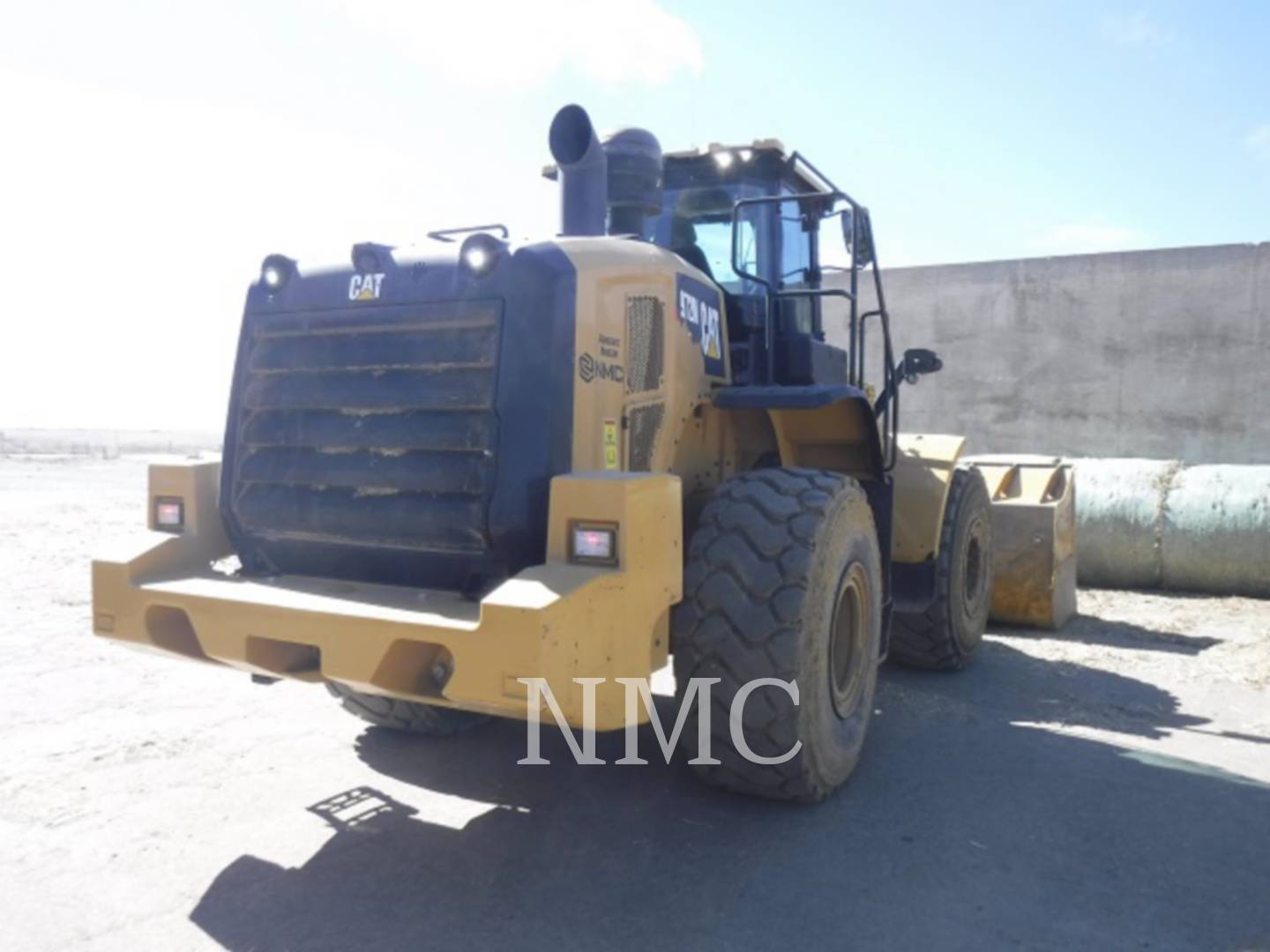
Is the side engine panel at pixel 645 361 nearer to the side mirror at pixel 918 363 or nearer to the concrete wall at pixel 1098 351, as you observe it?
the side mirror at pixel 918 363

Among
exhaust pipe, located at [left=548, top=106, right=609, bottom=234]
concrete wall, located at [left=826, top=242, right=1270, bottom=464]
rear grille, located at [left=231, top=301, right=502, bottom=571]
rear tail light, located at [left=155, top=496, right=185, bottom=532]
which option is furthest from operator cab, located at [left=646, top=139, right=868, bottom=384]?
concrete wall, located at [left=826, top=242, right=1270, bottom=464]

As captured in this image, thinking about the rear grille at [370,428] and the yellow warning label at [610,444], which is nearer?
the rear grille at [370,428]

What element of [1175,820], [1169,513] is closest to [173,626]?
[1175,820]

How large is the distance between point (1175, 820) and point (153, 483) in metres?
4.36

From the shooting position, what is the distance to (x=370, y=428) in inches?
158

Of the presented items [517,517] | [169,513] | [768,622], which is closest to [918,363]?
[768,622]

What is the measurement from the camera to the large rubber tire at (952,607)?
21.4 feet

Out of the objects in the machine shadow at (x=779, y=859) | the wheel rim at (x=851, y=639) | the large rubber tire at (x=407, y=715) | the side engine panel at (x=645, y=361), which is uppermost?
the side engine panel at (x=645, y=361)

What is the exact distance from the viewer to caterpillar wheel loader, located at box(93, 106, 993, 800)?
11.0ft

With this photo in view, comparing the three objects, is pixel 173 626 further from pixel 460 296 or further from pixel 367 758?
pixel 460 296

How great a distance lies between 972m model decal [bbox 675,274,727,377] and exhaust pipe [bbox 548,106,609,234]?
0.46 meters

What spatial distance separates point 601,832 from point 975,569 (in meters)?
4.18

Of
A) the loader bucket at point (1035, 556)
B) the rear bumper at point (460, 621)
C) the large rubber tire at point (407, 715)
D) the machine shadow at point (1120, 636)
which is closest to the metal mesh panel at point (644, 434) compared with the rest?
the rear bumper at point (460, 621)

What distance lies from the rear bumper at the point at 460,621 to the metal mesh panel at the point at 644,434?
23.7 inches
